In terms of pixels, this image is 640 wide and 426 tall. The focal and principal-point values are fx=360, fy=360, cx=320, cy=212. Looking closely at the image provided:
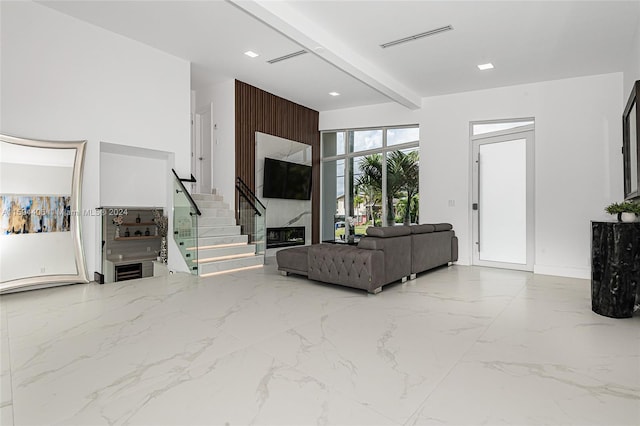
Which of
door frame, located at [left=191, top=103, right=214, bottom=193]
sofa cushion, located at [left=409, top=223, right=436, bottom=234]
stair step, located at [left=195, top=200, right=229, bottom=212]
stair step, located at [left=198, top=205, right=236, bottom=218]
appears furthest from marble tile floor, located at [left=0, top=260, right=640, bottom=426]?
door frame, located at [left=191, top=103, right=214, bottom=193]

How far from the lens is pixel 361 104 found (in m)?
8.28

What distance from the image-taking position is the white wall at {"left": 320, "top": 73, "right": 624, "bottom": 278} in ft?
18.5

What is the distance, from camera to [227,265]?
5.86 metres

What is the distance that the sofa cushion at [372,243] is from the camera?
4.42m

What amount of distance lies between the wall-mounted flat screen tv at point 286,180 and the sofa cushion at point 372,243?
3.64 m

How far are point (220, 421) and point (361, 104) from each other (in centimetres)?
755

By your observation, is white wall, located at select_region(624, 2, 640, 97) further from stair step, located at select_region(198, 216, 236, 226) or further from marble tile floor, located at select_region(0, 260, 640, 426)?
stair step, located at select_region(198, 216, 236, 226)

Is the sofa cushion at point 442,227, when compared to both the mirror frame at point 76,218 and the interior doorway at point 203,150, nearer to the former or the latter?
the interior doorway at point 203,150

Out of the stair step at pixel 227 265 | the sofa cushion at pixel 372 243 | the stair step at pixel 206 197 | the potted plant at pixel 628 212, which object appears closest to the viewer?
the potted plant at pixel 628 212

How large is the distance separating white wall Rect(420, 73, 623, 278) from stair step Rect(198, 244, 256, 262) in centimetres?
399

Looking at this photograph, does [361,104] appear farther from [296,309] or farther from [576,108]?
[296,309]

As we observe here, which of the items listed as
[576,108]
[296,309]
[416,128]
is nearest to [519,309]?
[296,309]

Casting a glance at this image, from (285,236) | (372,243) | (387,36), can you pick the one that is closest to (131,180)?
(285,236)

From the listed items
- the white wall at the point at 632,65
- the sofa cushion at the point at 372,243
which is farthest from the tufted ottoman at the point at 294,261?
the white wall at the point at 632,65
